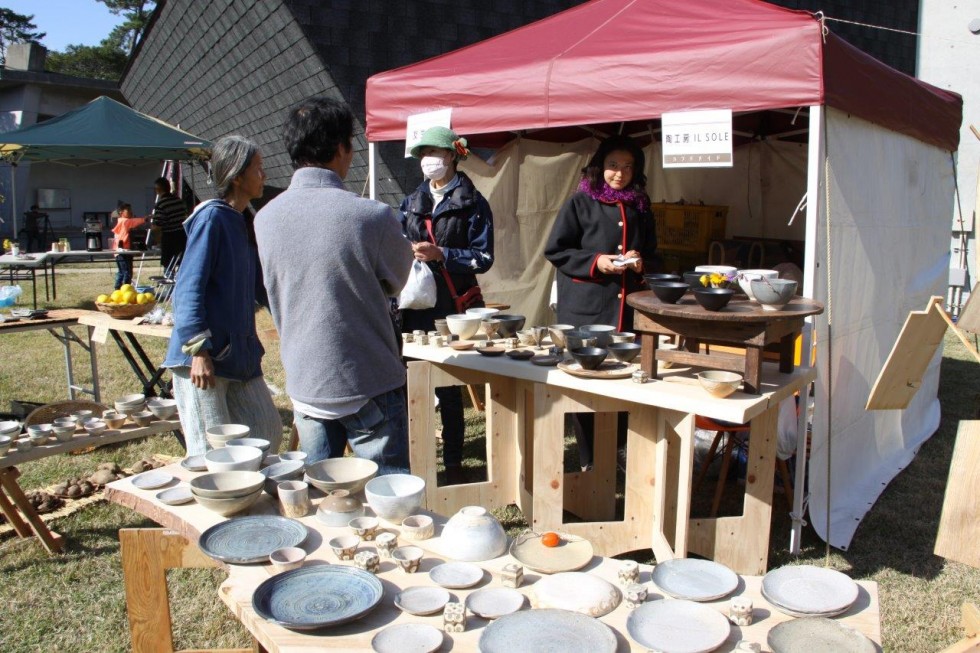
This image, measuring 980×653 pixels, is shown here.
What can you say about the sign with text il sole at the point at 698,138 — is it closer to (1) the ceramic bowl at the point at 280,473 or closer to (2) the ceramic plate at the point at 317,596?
(1) the ceramic bowl at the point at 280,473

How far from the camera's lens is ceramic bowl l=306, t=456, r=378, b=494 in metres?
1.94

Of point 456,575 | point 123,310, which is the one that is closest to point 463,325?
point 456,575

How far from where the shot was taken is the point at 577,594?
1.48 metres

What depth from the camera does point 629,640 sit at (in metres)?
1.36

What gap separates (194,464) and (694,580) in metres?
1.42

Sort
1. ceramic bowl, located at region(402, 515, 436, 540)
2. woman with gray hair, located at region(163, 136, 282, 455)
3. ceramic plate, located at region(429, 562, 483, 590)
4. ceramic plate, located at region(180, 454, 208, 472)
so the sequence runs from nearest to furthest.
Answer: ceramic plate, located at region(429, 562, 483, 590) → ceramic bowl, located at region(402, 515, 436, 540) → ceramic plate, located at region(180, 454, 208, 472) → woman with gray hair, located at region(163, 136, 282, 455)

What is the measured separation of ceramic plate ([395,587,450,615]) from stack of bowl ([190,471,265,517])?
0.59m

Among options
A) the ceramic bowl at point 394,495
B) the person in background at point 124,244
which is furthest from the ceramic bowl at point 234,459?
the person in background at point 124,244

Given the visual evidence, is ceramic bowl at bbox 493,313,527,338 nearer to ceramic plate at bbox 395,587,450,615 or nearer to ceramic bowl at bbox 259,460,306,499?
ceramic bowl at bbox 259,460,306,499

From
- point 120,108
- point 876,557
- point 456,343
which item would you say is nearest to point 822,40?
point 456,343

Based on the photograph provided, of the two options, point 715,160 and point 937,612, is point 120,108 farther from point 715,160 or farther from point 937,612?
point 937,612

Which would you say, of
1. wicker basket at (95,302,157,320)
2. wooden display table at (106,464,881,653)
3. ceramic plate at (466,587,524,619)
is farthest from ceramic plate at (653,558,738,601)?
wicker basket at (95,302,157,320)

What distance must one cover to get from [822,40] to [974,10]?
898cm

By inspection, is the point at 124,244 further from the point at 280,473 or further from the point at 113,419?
the point at 280,473
